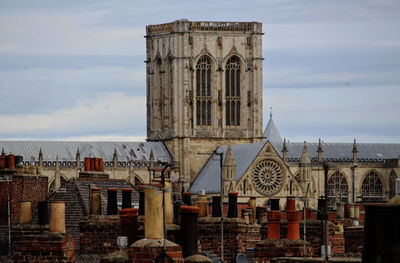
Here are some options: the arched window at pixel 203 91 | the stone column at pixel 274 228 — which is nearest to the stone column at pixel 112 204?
the stone column at pixel 274 228

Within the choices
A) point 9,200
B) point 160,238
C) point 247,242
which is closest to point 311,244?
point 247,242

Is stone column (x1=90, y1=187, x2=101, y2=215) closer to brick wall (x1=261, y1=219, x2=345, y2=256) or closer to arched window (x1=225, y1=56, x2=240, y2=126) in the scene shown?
brick wall (x1=261, y1=219, x2=345, y2=256)

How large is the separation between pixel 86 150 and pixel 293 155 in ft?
64.5

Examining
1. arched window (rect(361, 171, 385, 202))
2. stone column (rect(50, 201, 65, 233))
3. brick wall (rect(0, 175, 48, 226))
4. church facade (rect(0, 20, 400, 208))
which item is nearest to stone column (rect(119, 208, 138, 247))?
stone column (rect(50, 201, 65, 233))

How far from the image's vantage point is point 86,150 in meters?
119

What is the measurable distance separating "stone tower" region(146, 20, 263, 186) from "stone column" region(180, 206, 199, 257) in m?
95.2

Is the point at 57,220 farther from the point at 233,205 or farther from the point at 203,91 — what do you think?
the point at 203,91

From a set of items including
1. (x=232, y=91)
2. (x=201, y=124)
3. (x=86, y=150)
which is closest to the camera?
(x=86, y=150)

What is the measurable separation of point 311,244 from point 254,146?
81851mm

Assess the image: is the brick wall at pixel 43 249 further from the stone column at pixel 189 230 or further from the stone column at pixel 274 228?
the stone column at pixel 274 228

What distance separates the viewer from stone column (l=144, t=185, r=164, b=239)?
20.8m

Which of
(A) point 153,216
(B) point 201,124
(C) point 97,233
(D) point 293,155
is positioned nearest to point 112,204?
(C) point 97,233

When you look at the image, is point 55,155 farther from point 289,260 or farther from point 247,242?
point 289,260

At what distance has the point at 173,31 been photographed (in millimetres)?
118562
